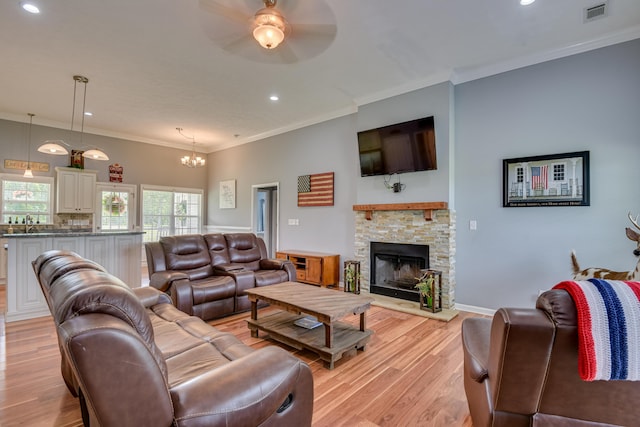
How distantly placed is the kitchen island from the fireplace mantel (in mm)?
3567

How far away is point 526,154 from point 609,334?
3202mm

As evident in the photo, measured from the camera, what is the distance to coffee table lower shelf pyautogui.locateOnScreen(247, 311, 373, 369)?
101 inches

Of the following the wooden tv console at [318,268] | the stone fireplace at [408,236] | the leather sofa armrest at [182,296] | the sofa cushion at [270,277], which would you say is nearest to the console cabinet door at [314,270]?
the wooden tv console at [318,268]

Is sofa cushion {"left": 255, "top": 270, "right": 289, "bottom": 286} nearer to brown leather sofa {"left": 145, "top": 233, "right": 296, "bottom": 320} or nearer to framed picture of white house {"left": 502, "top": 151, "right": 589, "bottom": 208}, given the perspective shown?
brown leather sofa {"left": 145, "top": 233, "right": 296, "bottom": 320}

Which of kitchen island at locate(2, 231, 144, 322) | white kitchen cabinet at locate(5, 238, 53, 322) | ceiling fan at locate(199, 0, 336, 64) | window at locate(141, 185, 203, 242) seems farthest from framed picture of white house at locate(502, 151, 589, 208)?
window at locate(141, 185, 203, 242)

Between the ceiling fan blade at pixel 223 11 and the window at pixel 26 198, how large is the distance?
18.5 feet

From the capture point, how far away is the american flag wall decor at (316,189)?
5.70 metres

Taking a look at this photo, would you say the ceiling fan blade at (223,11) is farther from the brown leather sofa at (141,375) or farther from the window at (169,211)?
the window at (169,211)

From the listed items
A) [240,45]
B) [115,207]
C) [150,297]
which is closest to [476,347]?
[150,297]

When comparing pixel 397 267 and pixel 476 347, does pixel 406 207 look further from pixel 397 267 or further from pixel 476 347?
pixel 476 347

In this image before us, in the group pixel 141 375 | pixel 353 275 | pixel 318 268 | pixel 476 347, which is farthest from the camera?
pixel 318 268

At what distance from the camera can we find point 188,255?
4.12 m

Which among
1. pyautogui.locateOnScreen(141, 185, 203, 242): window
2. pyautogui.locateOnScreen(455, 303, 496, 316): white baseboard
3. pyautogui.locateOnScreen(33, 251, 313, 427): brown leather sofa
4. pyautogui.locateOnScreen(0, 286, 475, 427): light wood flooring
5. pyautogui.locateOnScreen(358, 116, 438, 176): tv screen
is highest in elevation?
pyautogui.locateOnScreen(358, 116, 438, 176): tv screen

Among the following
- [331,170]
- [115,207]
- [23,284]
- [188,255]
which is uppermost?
[331,170]
